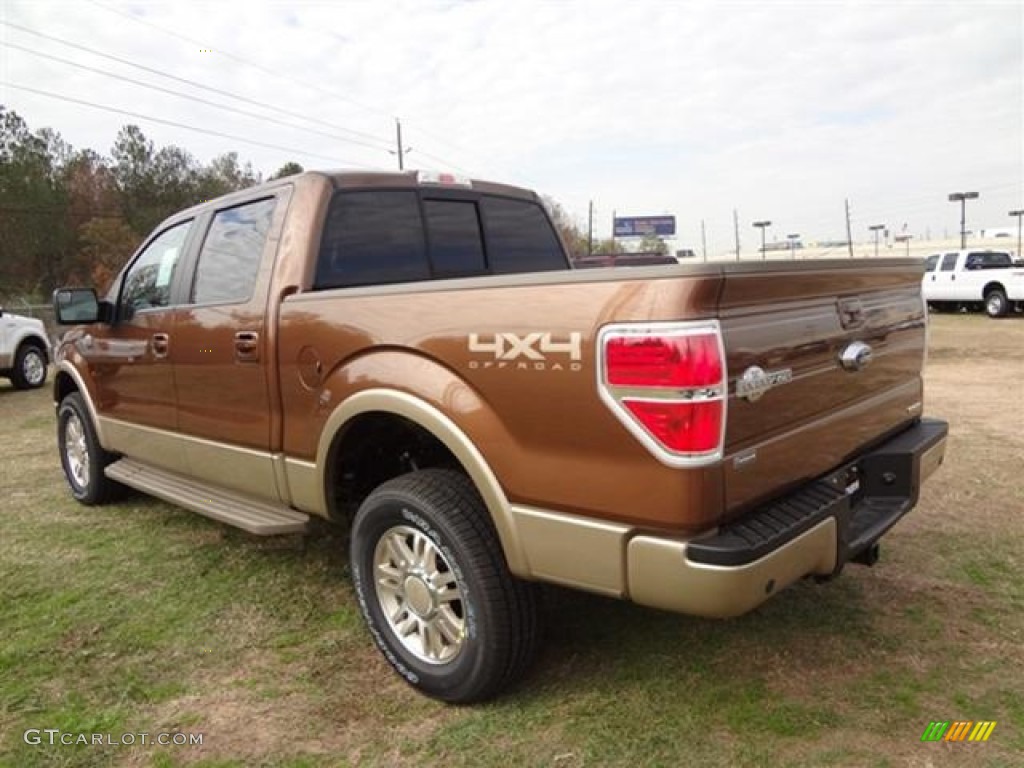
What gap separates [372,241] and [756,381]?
202cm

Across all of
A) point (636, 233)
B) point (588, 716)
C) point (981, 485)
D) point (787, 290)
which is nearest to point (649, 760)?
point (588, 716)

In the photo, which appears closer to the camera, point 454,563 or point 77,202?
point 454,563

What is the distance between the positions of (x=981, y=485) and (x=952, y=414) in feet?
9.32

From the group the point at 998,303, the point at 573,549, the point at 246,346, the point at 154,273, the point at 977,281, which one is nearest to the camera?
the point at 573,549

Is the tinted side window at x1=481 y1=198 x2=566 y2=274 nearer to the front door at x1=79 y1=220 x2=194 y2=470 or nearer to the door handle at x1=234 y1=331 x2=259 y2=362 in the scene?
the door handle at x1=234 y1=331 x2=259 y2=362

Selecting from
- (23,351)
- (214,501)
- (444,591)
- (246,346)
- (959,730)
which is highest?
(246,346)

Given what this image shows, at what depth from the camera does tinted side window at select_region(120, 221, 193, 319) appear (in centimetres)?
436

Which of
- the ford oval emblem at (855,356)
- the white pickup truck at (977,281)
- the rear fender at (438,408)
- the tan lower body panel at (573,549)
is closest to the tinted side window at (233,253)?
the rear fender at (438,408)

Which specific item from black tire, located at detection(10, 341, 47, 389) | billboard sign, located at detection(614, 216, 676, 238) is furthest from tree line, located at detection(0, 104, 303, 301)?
billboard sign, located at detection(614, 216, 676, 238)

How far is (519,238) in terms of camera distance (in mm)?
4426

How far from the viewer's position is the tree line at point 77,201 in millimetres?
40062

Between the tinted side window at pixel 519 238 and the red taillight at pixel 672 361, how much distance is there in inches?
85.1

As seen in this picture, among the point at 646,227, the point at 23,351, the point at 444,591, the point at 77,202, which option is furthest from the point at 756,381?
the point at 646,227

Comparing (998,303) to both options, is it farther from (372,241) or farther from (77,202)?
(77,202)
